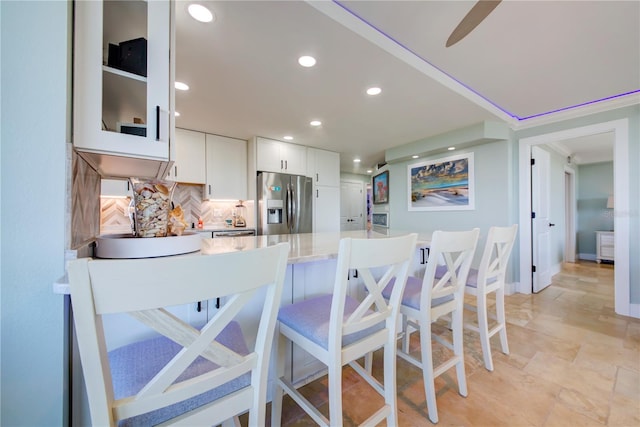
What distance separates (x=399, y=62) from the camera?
6.40 ft

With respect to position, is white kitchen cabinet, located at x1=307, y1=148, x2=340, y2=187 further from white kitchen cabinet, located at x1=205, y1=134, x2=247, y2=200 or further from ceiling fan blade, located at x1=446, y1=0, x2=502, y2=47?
ceiling fan blade, located at x1=446, y1=0, x2=502, y2=47

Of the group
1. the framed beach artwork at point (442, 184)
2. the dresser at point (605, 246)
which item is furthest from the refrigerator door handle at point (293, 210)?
the dresser at point (605, 246)

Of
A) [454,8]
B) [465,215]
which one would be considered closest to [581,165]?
[465,215]

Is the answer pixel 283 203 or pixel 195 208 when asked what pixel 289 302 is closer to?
pixel 283 203

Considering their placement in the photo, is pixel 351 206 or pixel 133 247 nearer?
pixel 133 247

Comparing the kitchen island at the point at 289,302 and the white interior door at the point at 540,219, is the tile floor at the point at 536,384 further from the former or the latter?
the white interior door at the point at 540,219

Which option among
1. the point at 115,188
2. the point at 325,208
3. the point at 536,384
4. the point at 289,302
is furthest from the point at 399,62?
the point at 115,188

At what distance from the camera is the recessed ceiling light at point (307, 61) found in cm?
191

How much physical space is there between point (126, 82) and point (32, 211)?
0.58m

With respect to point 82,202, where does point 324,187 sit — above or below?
above

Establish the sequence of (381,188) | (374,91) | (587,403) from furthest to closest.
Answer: (381,188) < (374,91) < (587,403)

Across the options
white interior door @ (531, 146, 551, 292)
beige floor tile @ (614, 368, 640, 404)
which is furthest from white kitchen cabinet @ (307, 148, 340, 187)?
beige floor tile @ (614, 368, 640, 404)

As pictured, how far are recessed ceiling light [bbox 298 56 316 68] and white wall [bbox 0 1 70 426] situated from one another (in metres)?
1.44

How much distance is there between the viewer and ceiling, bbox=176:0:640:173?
157 centimetres
